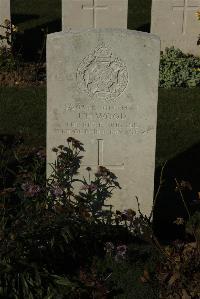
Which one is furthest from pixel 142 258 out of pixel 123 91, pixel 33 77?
pixel 33 77

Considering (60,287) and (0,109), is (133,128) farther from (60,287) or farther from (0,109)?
(0,109)

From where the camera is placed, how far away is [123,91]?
5336 mm

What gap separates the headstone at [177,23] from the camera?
10766 mm

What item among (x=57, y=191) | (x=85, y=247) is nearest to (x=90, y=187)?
(x=57, y=191)

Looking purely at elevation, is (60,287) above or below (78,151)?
below

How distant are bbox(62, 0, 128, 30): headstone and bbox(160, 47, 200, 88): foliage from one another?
2.94 ft

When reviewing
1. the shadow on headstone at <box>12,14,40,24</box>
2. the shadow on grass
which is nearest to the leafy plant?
the shadow on grass

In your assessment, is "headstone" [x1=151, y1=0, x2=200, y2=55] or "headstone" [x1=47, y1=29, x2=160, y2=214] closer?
"headstone" [x1=47, y1=29, x2=160, y2=214]

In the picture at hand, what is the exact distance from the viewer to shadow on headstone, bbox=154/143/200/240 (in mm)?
5992

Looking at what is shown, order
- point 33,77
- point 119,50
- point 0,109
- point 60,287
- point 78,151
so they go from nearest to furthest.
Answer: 1. point 60,287
2. point 119,50
3. point 78,151
4. point 0,109
5. point 33,77

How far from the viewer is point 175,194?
6.55 m

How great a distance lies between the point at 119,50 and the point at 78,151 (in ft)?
2.80

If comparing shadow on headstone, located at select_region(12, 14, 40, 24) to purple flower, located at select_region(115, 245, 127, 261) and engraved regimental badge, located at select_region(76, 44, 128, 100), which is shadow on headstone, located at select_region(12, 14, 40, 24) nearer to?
engraved regimental badge, located at select_region(76, 44, 128, 100)

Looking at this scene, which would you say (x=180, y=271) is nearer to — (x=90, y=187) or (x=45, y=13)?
(x=90, y=187)
